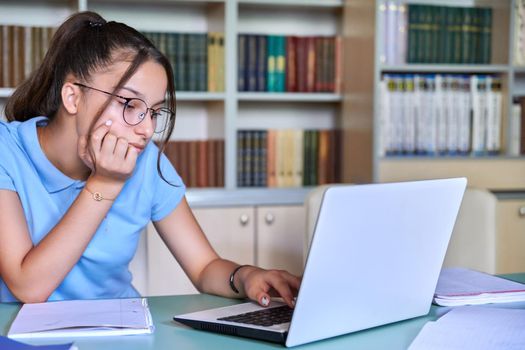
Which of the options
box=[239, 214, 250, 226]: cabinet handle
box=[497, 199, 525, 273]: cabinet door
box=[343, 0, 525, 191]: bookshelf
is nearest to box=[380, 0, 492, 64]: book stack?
box=[343, 0, 525, 191]: bookshelf

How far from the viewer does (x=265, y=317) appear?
1109mm

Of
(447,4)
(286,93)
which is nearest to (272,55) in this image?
(286,93)

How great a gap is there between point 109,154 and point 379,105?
176 cm

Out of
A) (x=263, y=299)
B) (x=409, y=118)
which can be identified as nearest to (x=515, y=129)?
(x=409, y=118)

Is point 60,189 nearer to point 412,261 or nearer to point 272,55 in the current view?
point 412,261

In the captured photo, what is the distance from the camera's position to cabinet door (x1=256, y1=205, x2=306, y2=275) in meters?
2.80

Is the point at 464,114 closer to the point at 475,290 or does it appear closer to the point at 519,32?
the point at 519,32

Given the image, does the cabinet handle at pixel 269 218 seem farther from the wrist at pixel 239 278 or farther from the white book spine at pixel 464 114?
the wrist at pixel 239 278

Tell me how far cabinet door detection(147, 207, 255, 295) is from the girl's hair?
4.04ft

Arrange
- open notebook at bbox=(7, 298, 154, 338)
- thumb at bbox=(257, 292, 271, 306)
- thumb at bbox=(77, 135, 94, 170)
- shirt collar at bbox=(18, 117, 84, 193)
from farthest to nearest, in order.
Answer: shirt collar at bbox=(18, 117, 84, 193) → thumb at bbox=(77, 135, 94, 170) → thumb at bbox=(257, 292, 271, 306) → open notebook at bbox=(7, 298, 154, 338)

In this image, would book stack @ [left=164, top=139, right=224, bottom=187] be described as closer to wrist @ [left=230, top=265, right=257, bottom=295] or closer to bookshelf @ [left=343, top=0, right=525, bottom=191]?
bookshelf @ [left=343, top=0, right=525, bottom=191]

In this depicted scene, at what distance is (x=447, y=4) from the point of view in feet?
10.4

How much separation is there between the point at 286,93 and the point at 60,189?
163 cm

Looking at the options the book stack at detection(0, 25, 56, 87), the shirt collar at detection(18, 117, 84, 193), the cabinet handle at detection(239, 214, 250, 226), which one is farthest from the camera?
the cabinet handle at detection(239, 214, 250, 226)
